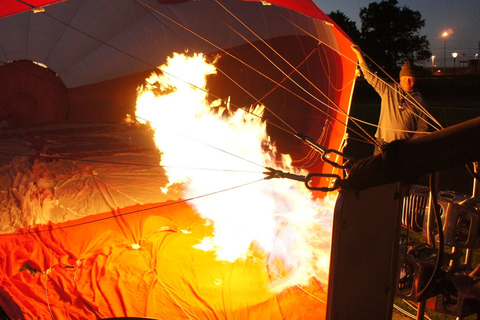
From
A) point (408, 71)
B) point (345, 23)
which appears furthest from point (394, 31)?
point (408, 71)

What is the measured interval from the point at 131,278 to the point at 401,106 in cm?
201

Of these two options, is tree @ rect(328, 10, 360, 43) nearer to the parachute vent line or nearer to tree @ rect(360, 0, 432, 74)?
tree @ rect(360, 0, 432, 74)

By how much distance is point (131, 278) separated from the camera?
2414mm

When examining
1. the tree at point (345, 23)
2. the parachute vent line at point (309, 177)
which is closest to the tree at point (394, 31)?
the tree at point (345, 23)

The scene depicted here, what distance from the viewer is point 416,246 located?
58.9 inches

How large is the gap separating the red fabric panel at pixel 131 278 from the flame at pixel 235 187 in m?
0.13

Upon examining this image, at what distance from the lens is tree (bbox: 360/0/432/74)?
2445cm

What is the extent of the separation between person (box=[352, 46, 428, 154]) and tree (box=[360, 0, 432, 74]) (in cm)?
2251

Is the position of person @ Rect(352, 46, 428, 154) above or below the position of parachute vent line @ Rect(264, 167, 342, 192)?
above

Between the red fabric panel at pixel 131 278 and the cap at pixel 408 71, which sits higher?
the cap at pixel 408 71

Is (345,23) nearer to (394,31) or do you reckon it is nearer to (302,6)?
(394,31)

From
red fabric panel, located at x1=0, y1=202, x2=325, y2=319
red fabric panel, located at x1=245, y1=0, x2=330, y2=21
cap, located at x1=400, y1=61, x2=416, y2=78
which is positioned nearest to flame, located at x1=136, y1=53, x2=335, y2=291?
red fabric panel, located at x1=0, y1=202, x2=325, y2=319

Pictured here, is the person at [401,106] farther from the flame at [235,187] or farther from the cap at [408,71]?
the flame at [235,187]

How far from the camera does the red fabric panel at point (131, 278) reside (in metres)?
2.13
